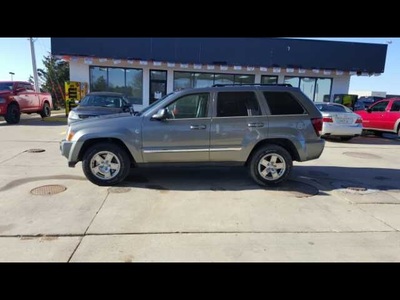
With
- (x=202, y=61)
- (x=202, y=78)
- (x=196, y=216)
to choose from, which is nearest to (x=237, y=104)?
(x=196, y=216)

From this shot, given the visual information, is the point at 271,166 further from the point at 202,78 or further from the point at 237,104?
the point at 202,78

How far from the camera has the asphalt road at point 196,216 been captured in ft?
11.0

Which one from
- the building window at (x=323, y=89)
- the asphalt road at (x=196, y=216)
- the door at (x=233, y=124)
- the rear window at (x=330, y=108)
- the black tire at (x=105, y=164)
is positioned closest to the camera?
the asphalt road at (x=196, y=216)

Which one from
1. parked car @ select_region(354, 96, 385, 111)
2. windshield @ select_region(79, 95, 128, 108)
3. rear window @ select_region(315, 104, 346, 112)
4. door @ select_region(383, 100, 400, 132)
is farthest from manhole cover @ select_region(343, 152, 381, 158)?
parked car @ select_region(354, 96, 385, 111)

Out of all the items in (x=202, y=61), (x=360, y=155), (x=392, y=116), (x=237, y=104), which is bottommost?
(x=360, y=155)

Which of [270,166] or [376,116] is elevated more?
[376,116]

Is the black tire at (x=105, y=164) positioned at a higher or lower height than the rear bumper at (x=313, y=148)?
lower

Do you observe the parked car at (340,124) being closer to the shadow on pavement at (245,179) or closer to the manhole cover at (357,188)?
the shadow on pavement at (245,179)

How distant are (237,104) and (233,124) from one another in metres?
0.42

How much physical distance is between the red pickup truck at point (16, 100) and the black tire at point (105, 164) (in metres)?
10.8

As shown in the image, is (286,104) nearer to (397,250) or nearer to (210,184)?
(210,184)

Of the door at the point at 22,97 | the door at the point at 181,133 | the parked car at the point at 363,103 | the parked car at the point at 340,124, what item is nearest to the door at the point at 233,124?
the door at the point at 181,133

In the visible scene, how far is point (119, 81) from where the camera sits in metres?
18.9
